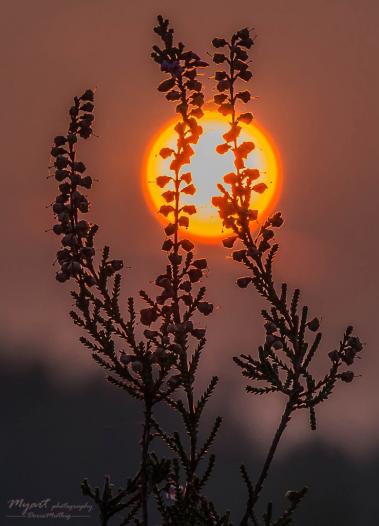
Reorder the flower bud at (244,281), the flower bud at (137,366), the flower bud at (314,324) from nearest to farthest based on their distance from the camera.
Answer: the flower bud at (137,366) < the flower bud at (314,324) < the flower bud at (244,281)

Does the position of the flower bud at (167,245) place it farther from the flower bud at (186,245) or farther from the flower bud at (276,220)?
the flower bud at (276,220)

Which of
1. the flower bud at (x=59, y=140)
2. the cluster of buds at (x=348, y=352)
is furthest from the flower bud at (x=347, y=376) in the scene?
the flower bud at (x=59, y=140)

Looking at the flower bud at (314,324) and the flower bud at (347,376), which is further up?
the flower bud at (314,324)

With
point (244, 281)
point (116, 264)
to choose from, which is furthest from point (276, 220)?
point (116, 264)

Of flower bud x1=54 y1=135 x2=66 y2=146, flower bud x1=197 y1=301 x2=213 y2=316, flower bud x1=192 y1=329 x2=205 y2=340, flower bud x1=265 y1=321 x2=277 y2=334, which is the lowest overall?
flower bud x1=192 y1=329 x2=205 y2=340

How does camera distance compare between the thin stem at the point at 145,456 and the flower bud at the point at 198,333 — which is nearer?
the thin stem at the point at 145,456

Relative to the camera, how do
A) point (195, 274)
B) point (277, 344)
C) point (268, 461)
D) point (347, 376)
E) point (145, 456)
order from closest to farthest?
point (268, 461), point (145, 456), point (277, 344), point (347, 376), point (195, 274)

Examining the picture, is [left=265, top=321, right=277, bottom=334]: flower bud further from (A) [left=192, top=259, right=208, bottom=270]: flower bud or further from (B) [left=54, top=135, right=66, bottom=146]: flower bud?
(B) [left=54, top=135, right=66, bottom=146]: flower bud

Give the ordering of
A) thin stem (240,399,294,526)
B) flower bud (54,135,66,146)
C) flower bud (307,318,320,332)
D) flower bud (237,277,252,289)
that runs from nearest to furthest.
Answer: thin stem (240,399,294,526)
flower bud (307,318,320,332)
flower bud (237,277,252,289)
flower bud (54,135,66,146)

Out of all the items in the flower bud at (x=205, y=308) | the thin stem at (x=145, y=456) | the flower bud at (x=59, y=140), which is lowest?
the thin stem at (x=145, y=456)

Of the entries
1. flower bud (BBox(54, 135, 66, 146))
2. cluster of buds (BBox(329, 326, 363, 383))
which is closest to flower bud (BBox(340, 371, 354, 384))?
cluster of buds (BBox(329, 326, 363, 383))

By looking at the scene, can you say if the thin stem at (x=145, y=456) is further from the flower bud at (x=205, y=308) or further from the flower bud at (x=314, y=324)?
the flower bud at (x=314, y=324)

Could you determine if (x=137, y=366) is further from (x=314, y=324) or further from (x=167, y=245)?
(x=314, y=324)

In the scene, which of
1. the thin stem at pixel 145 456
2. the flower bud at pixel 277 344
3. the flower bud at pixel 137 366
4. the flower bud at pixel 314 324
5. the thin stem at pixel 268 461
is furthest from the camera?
the flower bud at pixel 314 324
